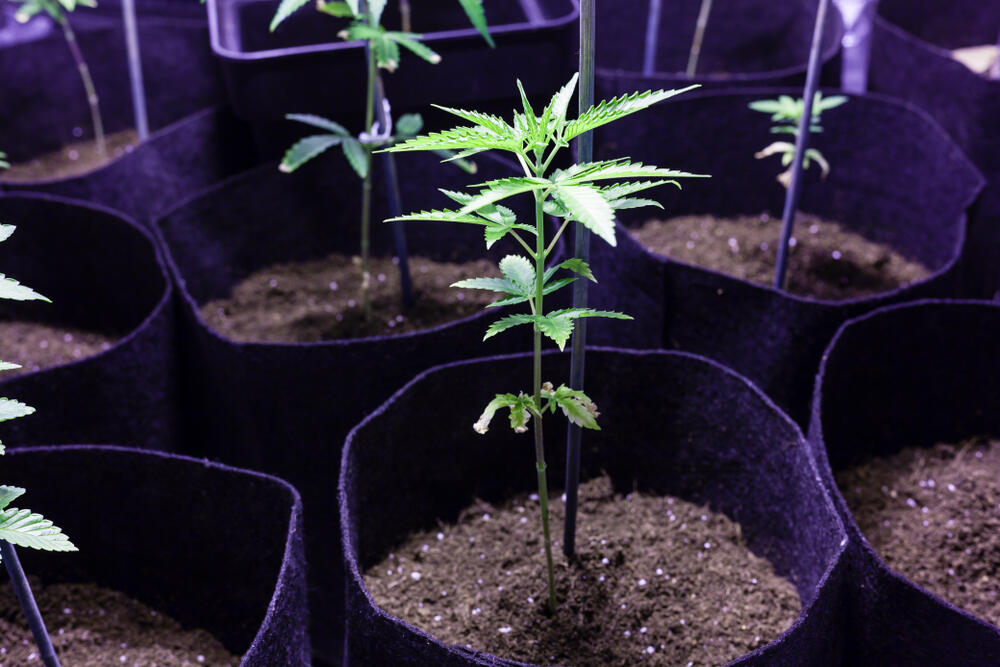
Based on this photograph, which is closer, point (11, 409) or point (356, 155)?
point (11, 409)

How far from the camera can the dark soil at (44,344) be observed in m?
1.47

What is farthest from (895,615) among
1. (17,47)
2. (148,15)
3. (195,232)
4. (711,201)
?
(148,15)

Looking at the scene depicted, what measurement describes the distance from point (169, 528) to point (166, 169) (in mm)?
877

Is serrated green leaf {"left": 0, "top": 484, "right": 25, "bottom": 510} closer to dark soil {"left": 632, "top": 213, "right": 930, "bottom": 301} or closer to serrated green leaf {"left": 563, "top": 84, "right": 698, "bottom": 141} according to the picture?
serrated green leaf {"left": 563, "top": 84, "right": 698, "bottom": 141}

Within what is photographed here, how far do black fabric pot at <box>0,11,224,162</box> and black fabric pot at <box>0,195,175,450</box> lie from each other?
0.55 m

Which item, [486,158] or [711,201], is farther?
[711,201]

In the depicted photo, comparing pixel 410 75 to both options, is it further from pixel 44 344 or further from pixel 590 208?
pixel 590 208

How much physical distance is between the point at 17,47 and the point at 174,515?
1.39 m

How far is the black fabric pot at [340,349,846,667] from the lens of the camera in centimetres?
102

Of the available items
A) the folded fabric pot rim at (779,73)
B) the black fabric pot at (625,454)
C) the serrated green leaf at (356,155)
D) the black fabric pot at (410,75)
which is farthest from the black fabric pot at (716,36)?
the black fabric pot at (625,454)

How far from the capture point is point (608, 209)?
62 centimetres

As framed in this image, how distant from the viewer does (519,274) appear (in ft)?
2.84

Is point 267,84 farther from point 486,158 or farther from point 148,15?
point 148,15

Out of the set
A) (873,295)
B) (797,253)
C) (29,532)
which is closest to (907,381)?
(873,295)
